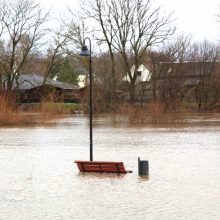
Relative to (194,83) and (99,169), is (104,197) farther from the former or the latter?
(194,83)

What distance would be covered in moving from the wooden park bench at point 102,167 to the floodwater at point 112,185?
1.02 ft

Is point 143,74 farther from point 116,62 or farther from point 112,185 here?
point 112,185

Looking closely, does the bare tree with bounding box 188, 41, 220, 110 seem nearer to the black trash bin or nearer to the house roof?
the house roof

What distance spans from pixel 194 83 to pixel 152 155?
Answer: 6224cm

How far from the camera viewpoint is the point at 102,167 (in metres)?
18.2

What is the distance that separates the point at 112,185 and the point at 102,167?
261 centimetres

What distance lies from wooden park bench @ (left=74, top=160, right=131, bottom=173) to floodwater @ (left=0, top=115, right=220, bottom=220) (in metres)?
0.31

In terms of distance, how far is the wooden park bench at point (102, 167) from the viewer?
18.0 m

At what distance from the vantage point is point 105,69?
75.1 m

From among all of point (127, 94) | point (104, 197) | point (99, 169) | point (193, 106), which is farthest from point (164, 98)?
point (104, 197)

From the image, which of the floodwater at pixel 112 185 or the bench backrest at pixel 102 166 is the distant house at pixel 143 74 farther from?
the bench backrest at pixel 102 166

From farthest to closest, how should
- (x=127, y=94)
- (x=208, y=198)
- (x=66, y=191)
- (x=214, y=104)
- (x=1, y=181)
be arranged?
(x=214, y=104) < (x=127, y=94) < (x=1, y=181) < (x=66, y=191) < (x=208, y=198)

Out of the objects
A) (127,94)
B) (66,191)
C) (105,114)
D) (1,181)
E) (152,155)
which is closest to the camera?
(66,191)

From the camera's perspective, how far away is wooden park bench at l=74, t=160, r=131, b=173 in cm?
1798
